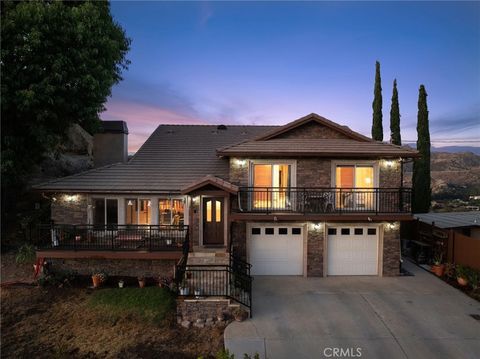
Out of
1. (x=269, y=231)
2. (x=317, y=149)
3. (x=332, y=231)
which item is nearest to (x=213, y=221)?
(x=269, y=231)

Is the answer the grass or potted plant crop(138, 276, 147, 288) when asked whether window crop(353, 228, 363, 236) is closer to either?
the grass

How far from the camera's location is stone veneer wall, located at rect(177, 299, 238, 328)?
28.9 ft

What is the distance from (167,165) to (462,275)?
14881mm

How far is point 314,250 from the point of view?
42.0 feet

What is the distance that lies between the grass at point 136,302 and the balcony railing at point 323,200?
16.0ft

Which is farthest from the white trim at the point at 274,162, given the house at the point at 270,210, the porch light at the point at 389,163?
the porch light at the point at 389,163

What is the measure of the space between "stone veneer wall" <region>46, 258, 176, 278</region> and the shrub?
209 centimetres

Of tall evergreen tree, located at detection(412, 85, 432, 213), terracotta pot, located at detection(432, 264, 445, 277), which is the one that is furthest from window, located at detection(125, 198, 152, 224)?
tall evergreen tree, located at detection(412, 85, 432, 213)

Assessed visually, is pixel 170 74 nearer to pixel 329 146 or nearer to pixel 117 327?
pixel 329 146

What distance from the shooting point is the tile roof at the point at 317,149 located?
1236 centimetres

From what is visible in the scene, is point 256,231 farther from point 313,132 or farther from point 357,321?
point 313,132

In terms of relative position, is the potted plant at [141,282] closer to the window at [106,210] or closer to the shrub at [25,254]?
the window at [106,210]

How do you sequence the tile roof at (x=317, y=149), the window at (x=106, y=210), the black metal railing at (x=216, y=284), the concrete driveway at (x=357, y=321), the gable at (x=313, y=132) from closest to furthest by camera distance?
the concrete driveway at (x=357, y=321) < the black metal railing at (x=216, y=284) < the tile roof at (x=317, y=149) < the window at (x=106, y=210) < the gable at (x=313, y=132)

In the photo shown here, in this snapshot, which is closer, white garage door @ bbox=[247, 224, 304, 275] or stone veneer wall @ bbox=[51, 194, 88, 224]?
white garage door @ bbox=[247, 224, 304, 275]
